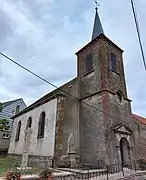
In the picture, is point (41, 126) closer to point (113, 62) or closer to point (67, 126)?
point (67, 126)

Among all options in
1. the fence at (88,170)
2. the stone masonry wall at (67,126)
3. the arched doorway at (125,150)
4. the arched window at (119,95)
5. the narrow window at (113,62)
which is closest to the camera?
the fence at (88,170)

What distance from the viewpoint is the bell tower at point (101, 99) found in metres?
13.4

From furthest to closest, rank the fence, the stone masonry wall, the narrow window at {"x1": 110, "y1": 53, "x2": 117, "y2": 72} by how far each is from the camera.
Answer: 1. the narrow window at {"x1": 110, "y1": 53, "x2": 117, "y2": 72}
2. the stone masonry wall
3. the fence

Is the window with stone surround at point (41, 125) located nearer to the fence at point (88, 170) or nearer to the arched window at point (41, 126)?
the arched window at point (41, 126)

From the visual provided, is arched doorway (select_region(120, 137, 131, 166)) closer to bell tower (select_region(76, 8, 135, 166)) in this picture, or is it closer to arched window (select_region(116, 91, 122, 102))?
bell tower (select_region(76, 8, 135, 166))

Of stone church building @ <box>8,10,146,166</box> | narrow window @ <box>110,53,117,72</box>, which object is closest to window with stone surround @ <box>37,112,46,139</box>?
stone church building @ <box>8,10,146,166</box>

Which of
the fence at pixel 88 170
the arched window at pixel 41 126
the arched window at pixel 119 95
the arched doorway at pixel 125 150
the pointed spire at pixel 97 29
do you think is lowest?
the fence at pixel 88 170

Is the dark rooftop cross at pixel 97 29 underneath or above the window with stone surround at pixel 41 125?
above

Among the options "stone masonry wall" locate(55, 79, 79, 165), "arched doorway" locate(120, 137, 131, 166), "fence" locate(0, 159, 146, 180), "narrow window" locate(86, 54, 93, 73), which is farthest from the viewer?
"narrow window" locate(86, 54, 93, 73)

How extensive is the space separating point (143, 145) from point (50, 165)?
12.8 metres

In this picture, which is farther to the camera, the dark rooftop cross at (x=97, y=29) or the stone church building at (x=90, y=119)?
the dark rooftop cross at (x=97, y=29)

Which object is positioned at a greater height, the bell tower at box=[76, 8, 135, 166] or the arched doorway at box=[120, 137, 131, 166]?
the bell tower at box=[76, 8, 135, 166]

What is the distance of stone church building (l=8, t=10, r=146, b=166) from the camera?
43.9 ft

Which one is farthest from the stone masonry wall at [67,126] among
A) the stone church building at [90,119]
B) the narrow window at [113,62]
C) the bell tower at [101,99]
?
the narrow window at [113,62]
